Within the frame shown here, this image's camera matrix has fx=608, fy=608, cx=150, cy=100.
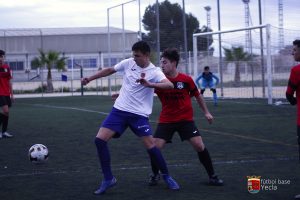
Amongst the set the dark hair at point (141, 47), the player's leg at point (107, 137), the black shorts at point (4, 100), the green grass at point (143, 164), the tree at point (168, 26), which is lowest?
the green grass at point (143, 164)

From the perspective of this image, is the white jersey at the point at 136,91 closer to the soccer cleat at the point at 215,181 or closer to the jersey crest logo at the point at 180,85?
the jersey crest logo at the point at 180,85

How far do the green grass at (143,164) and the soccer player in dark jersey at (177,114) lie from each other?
1.16 ft

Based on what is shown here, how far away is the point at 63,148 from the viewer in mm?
11562

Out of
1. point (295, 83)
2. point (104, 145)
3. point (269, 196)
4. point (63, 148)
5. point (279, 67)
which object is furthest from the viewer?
point (279, 67)

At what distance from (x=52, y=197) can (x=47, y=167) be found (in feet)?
7.57

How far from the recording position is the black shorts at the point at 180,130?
7637 millimetres

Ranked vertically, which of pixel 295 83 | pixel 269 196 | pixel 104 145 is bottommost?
pixel 269 196

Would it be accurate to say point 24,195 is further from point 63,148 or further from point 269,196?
point 63,148

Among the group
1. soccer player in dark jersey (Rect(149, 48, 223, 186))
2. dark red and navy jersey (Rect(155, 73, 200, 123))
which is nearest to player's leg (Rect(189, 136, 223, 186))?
soccer player in dark jersey (Rect(149, 48, 223, 186))

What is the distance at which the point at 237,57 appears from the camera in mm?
30094

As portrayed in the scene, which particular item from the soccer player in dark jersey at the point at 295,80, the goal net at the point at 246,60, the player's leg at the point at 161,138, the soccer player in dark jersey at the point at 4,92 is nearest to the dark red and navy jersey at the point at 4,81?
the soccer player in dark jersey at the point at 4,92

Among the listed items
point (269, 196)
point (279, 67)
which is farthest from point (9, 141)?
point (279, 67)

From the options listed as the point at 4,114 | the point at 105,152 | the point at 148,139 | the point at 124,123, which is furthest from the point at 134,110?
the point at 4,114

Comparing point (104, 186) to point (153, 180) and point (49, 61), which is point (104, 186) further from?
point (49, 61)
